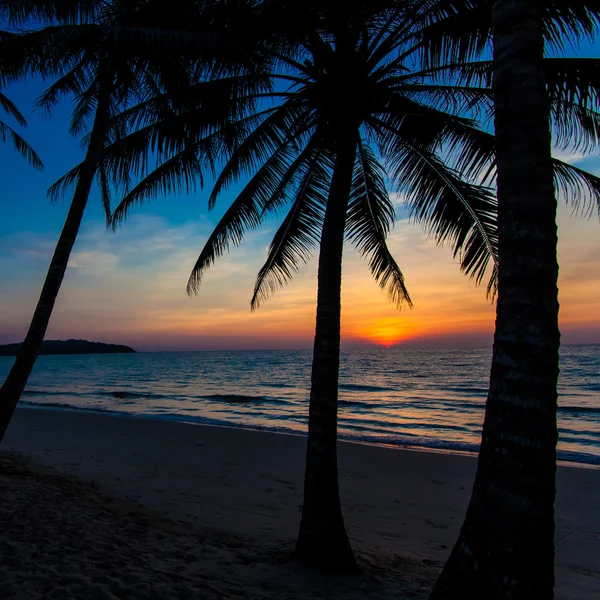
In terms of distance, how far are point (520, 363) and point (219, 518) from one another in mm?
5469

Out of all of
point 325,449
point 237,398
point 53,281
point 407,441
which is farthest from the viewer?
point 237,398

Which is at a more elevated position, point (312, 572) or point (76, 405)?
point (312, 572)

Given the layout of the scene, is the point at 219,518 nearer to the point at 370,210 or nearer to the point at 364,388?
the point at 370,210

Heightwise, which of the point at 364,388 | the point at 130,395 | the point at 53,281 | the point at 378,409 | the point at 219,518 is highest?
the point at 53,281

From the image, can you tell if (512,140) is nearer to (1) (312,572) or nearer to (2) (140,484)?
(1) (312,572)

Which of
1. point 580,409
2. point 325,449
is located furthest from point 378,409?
point 325,449

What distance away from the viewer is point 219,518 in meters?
6.54

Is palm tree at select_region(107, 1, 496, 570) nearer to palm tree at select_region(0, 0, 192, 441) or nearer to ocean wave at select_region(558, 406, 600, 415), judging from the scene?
palm tree at select_region(0, 0, 192, 441)

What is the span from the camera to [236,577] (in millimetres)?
4195

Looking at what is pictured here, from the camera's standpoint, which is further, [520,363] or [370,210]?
[370,210]

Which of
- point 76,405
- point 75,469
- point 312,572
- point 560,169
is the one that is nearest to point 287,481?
point 75,469

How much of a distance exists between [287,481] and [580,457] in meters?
7.91

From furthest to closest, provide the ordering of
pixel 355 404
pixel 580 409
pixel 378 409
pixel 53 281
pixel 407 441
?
pixel 355 404
pixel 378 409
pixel 580 409
pixel 407 441
pixel 53 281

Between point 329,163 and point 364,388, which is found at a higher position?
point 329,163
